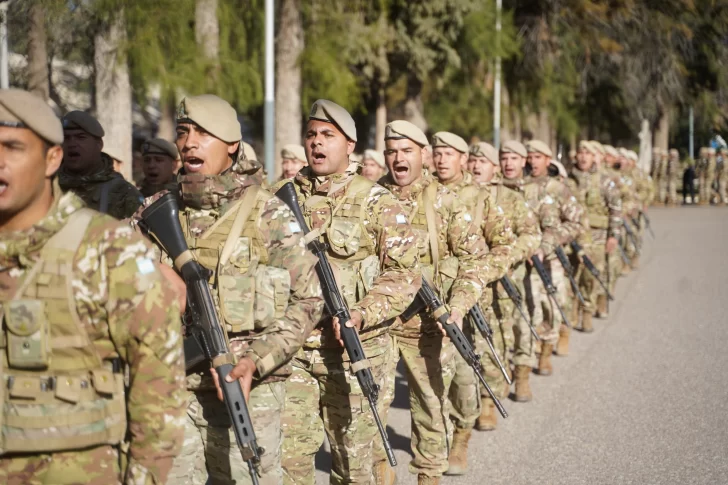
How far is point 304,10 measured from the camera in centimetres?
1480

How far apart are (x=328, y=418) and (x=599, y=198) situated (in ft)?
26.4

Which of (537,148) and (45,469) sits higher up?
(537,148)

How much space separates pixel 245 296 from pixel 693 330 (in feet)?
27.2

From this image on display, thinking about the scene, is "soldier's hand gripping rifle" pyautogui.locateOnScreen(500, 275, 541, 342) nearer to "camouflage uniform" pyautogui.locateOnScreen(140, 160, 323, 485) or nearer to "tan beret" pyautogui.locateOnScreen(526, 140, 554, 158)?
"tan beret" pyautogui.locateOnScreen(526, 140, 554, 158)

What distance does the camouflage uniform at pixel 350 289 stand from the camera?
4480 millimetres

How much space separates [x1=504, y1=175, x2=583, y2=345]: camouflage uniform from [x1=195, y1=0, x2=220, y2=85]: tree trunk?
5208 millimetres

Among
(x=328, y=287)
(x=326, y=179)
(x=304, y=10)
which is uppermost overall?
(x=304, y=10)

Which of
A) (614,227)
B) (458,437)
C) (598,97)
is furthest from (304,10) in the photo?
(598,97)

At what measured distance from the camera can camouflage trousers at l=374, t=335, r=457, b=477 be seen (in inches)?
212

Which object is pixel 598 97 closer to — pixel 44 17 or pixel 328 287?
pixel 44 17

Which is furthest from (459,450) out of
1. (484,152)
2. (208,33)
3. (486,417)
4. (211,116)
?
(208,33)

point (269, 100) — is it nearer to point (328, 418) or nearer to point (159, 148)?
point (159, 148)

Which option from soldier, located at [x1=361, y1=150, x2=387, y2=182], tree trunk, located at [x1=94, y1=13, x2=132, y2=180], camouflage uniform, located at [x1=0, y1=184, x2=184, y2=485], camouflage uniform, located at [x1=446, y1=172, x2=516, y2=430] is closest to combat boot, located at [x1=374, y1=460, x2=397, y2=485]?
camouflage uniform, located at [x1=446, y1=172, x2=516, y2=430]

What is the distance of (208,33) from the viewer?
41.4ft
